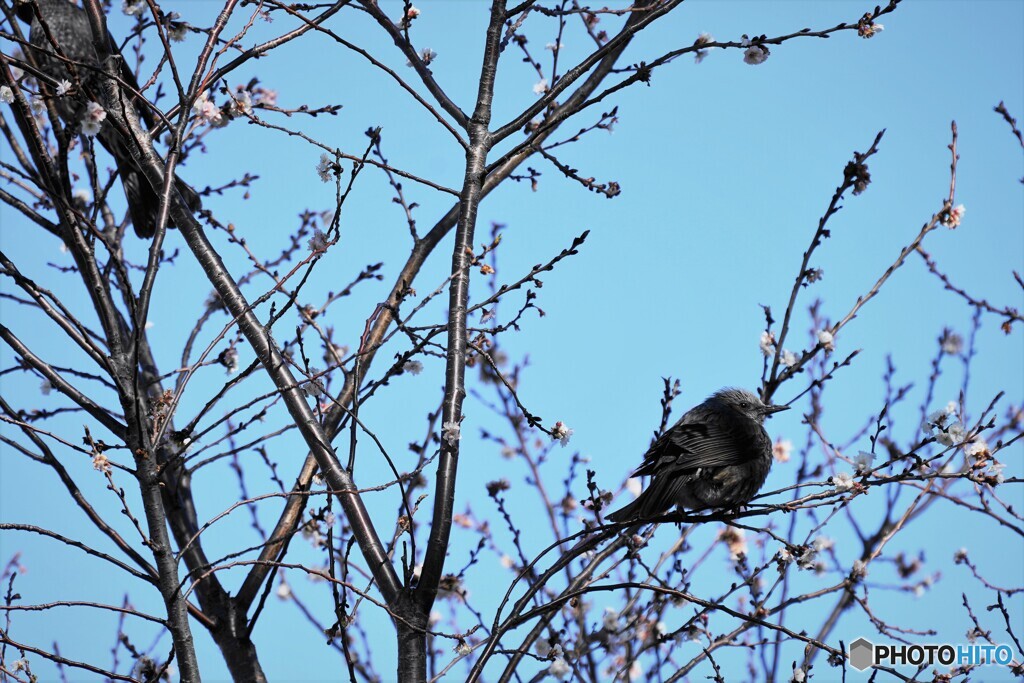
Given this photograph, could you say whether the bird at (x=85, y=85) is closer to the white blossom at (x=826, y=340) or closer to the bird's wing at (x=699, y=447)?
the bird's wing at (x=699, y=447)

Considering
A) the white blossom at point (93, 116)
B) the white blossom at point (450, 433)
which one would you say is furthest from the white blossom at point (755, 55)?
the white blossom at point (93, 116)

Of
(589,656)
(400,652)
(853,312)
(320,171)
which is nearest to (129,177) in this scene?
(320,171)

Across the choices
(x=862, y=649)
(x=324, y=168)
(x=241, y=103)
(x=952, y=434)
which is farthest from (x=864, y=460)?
(x=241, y=103)

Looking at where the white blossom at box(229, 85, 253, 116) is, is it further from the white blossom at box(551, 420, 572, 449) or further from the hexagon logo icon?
the hexagon logo icon

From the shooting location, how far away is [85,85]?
124 inches

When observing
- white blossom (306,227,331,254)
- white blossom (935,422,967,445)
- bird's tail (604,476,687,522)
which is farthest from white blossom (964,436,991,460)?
white blossom (306,227,331,254)

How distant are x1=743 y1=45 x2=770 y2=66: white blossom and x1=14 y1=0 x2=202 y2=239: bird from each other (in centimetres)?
241

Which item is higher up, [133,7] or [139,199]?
[133,7]

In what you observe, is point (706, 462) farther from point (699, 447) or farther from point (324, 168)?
point (324, 168)

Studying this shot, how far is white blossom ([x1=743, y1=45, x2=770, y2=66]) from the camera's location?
3715 mm

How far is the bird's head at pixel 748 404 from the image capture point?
15.8ft

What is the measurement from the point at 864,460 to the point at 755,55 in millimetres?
1710

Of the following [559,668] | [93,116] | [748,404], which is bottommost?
[559,668]

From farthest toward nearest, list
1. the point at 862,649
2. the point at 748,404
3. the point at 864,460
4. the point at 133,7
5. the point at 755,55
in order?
the point at 748,404, the point at 133,7, the point at 862,649, the point at 755,55, the point at 864,460
